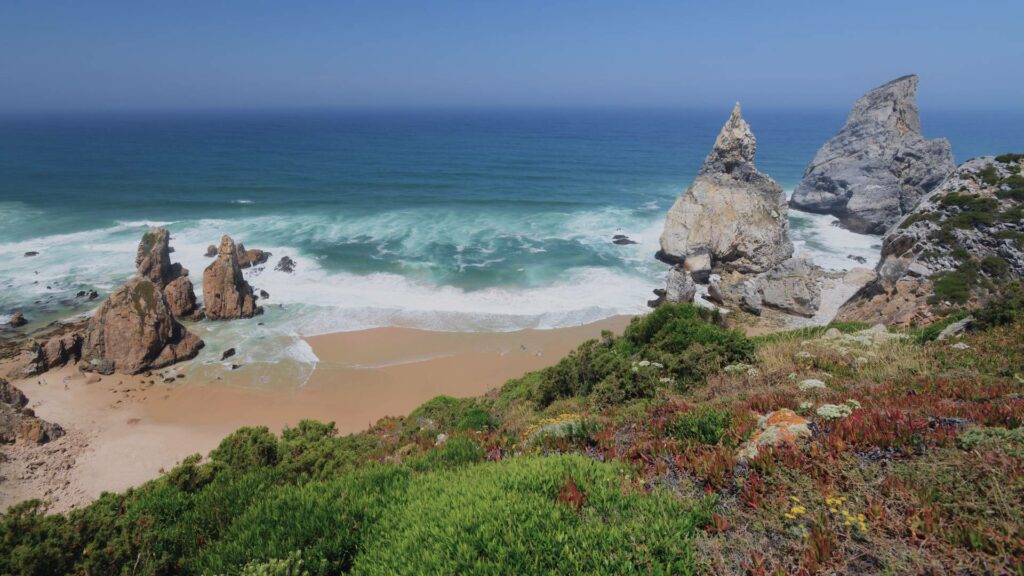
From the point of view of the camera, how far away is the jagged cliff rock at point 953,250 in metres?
20.8

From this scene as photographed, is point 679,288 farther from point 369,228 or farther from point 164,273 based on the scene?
point 164,273

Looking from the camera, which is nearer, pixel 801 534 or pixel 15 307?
pixel 801 534

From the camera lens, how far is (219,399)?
21594mm

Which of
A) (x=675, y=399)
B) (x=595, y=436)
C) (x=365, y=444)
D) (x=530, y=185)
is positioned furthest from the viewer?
(x=530, y=185)

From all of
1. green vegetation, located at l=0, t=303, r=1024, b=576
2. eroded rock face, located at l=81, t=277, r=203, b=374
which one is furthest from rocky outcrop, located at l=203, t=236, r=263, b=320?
green vegetation, located at l=0, t=303, r=1024, b=576

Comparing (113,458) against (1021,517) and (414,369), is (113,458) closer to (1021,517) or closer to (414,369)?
(414,369)

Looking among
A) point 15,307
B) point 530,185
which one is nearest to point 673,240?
point 530,185

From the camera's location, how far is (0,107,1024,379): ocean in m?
30.3

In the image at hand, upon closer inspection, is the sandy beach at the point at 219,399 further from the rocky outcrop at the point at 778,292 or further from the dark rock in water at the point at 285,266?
the dark rock in water at the point at 285,266

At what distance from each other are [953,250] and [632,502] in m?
27.1

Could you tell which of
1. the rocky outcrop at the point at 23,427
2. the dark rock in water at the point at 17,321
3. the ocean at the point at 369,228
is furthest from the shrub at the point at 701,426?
the dark rock in water at the point at 17,321

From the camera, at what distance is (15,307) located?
2934 centimetres

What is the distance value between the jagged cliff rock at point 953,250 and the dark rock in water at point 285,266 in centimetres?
3515

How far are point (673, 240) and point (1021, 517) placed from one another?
34.7m
